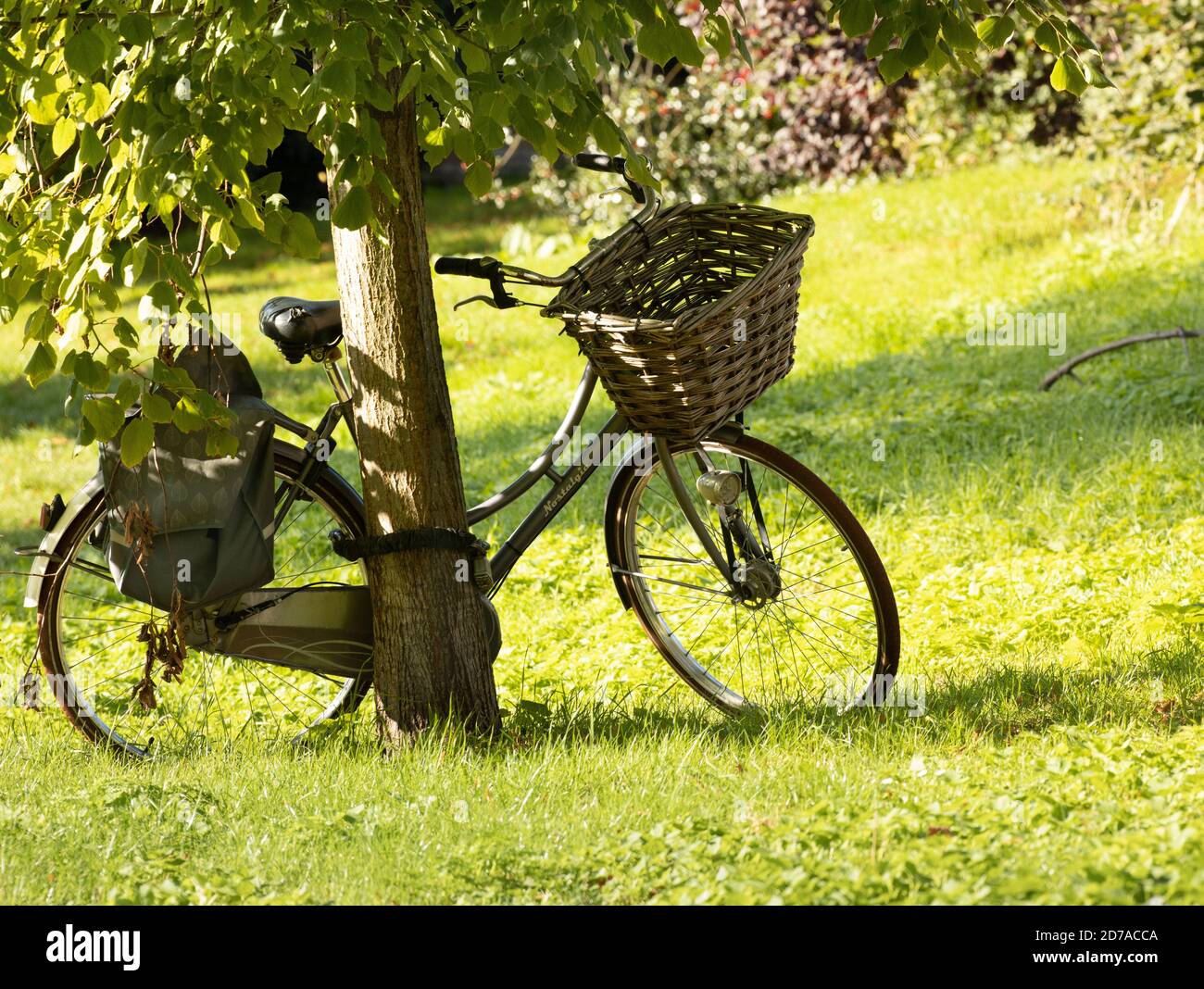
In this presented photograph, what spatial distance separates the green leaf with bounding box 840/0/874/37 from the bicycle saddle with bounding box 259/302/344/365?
140 centimetres

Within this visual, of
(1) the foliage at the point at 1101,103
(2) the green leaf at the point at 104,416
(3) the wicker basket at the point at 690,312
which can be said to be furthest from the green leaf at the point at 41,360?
(1) the foliage at the point at 1101,103

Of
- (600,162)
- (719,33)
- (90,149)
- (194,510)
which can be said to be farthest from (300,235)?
(719,33)

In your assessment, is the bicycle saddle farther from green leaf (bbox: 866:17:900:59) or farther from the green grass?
green leaf (bbox: 866:17:900:59)

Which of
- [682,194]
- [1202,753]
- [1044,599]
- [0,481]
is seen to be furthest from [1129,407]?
[682,194]

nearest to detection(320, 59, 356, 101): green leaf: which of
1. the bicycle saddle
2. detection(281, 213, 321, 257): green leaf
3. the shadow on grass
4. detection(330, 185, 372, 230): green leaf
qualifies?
detection(330, 185, 372, 230): green leaf

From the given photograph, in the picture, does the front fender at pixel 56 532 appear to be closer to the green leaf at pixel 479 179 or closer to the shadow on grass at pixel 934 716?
the shadow on grass at pixel 934 716

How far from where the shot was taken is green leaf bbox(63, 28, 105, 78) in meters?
2.52

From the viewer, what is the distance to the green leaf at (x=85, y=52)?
2.52m

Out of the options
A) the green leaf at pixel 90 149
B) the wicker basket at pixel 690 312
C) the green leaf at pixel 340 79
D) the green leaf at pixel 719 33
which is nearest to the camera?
the green leaf at pixel 340 79

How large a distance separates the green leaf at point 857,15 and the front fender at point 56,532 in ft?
6.85

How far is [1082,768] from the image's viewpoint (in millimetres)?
2928

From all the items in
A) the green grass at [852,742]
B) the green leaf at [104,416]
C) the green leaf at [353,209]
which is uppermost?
the green leaf at [353,209]

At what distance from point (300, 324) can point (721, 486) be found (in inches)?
44.2

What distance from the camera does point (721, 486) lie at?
3.42 m
